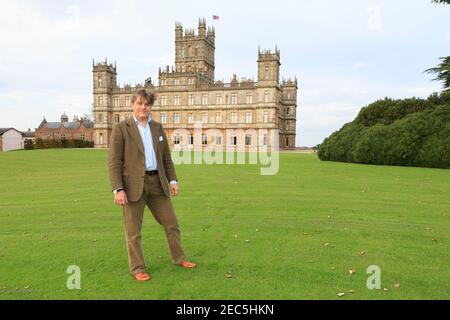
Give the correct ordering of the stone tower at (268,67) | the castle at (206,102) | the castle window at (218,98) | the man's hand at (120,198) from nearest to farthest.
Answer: the man's hand at (120,198)
the stone tower at (268,67)
the castle at (206,102)
the castle window at (218,98)

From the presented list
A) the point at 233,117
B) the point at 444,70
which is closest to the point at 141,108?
the point at 444,70

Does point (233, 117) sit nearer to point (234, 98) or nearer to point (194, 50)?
point (234, 98)

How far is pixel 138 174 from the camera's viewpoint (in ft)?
14.3

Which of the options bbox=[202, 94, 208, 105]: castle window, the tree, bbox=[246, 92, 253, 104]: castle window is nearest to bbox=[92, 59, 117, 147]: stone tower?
bbox=[202, 94, 208, 105]: castle window

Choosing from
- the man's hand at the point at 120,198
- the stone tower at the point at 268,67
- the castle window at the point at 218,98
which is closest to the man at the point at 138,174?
the man's hand at the point at 120,198

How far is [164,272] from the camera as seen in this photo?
15.0 ft

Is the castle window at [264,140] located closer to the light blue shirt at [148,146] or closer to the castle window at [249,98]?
the castle window at [249,98]

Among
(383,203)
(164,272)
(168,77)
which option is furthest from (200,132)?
(164,272)

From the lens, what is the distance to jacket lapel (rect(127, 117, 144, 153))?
441 centimetres

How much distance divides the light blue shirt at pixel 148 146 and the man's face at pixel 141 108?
0.08 m

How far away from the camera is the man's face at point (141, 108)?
438cm

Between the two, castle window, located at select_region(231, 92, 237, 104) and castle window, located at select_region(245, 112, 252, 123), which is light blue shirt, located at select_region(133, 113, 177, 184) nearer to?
castle window, located at select_region(245, 112, 252, 123)

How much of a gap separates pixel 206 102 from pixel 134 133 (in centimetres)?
5839
